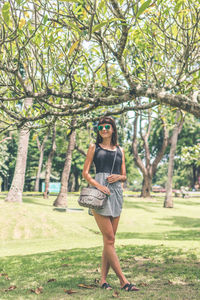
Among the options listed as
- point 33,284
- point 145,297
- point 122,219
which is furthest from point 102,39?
point 122,219

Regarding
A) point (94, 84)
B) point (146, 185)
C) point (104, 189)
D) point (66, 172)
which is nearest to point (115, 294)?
point (104, 189)

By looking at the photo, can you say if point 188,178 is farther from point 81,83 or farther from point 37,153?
point 81,83

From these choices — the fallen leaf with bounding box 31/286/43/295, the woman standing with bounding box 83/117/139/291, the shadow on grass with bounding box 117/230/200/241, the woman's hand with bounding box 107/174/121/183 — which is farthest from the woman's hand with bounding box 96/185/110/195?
the shadow on grass with bounding box 117/230/200/241

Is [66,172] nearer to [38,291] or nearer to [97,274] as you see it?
[97,274]

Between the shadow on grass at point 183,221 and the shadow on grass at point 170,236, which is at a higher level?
the shadow on grass at point 170,236

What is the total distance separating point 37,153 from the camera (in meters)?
52.8

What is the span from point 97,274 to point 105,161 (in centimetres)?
226

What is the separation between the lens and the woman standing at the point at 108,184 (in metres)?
4.52

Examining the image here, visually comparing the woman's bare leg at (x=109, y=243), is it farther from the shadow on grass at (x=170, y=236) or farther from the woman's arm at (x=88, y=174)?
the shadow on grass at (x=170, y=236)

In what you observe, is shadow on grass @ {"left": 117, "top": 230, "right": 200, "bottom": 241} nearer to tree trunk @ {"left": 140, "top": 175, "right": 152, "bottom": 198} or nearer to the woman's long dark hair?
the woman's long dark hair

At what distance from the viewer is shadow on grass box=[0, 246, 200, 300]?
15.0ft

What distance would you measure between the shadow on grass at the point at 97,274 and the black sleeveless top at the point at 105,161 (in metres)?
1.72

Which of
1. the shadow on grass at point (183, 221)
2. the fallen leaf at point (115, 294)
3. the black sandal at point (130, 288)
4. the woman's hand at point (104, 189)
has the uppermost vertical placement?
the woman's hand at point (104, 189)

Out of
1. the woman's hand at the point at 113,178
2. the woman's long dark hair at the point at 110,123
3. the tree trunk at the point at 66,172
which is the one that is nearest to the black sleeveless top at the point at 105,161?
the woman's hand at the point at 113,178
